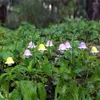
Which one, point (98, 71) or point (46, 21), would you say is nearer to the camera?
point (98, 71)

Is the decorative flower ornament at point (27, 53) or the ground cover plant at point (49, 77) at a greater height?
the decorative flower ornament at point (27, 53)

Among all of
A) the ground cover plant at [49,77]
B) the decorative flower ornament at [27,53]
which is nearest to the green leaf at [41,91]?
the ground cover plant at [49,77]

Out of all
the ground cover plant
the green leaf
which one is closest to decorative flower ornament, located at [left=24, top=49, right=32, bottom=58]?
the ground cover plant

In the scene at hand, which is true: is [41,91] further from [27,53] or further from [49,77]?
[27,53]

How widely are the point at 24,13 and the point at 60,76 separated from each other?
9.90 meters

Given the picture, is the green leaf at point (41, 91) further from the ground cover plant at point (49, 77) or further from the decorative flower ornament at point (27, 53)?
the decorative flower ornament at point (27, 53)

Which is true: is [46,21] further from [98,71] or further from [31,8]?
[98,71]

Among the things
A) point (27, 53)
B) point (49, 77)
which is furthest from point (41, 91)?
point (27, 53)

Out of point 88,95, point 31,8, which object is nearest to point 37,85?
point 88,95

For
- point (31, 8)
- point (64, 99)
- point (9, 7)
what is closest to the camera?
point (64, 99)

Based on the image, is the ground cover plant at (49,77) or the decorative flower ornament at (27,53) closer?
the ground cover plant at (49,77)

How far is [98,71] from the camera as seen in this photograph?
85.9 inches

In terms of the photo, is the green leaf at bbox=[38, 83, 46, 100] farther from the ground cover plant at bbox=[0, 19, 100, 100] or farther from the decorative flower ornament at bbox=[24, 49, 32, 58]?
the decorative flower ornament at bbox=[24, 49, 32, 58]

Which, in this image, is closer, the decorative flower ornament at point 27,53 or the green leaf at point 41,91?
the green leaf at point 41,91
